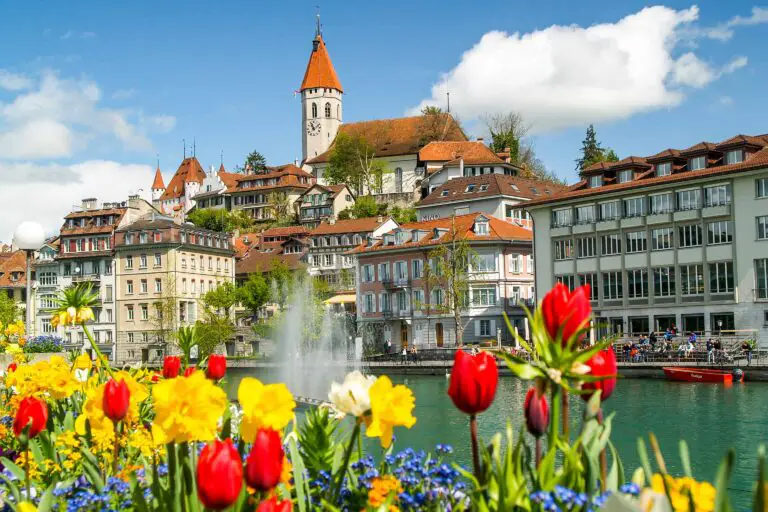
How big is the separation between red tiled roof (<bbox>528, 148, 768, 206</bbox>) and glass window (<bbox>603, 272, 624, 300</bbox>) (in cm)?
515

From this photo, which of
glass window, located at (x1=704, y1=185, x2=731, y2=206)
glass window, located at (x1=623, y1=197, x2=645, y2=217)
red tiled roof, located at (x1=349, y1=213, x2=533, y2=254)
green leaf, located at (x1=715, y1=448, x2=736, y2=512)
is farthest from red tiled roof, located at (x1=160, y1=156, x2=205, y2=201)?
green leaf, located at (x1=715, y1=448, x2=736, y2=512)

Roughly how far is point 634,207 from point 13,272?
59999 millimetres

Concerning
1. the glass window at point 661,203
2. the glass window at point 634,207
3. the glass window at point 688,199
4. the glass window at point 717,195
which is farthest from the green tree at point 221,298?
the glass window at point 717,195

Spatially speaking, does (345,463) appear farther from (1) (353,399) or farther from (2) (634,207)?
(2) (634,207)

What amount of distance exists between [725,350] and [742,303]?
355 cm

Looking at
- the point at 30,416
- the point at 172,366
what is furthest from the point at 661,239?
the point at 30,416

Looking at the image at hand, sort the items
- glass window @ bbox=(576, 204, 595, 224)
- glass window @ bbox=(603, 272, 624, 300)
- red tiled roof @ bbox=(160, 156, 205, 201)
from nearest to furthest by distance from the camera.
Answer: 1. glass window @ bbox=(603, 272, 624, 300)
2. glass window @ bbox=(576, 204, 595, 224)
3. red tiled roof @ bbox=(160, 156, 205, 201)

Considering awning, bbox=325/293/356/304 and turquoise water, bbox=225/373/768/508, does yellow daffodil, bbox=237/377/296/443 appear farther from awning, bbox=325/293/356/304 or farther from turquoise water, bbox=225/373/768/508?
awning, bbox=325/293/356/304

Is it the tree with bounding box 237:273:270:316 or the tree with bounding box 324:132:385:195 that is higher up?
the tree with bounding box 324:132:385:195

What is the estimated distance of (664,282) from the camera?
176 ft

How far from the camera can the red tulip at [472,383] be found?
431 cm

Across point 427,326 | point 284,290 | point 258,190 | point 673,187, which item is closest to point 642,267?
point 673,187

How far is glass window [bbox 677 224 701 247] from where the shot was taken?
171 feet

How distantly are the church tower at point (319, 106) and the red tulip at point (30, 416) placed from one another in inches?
5181
